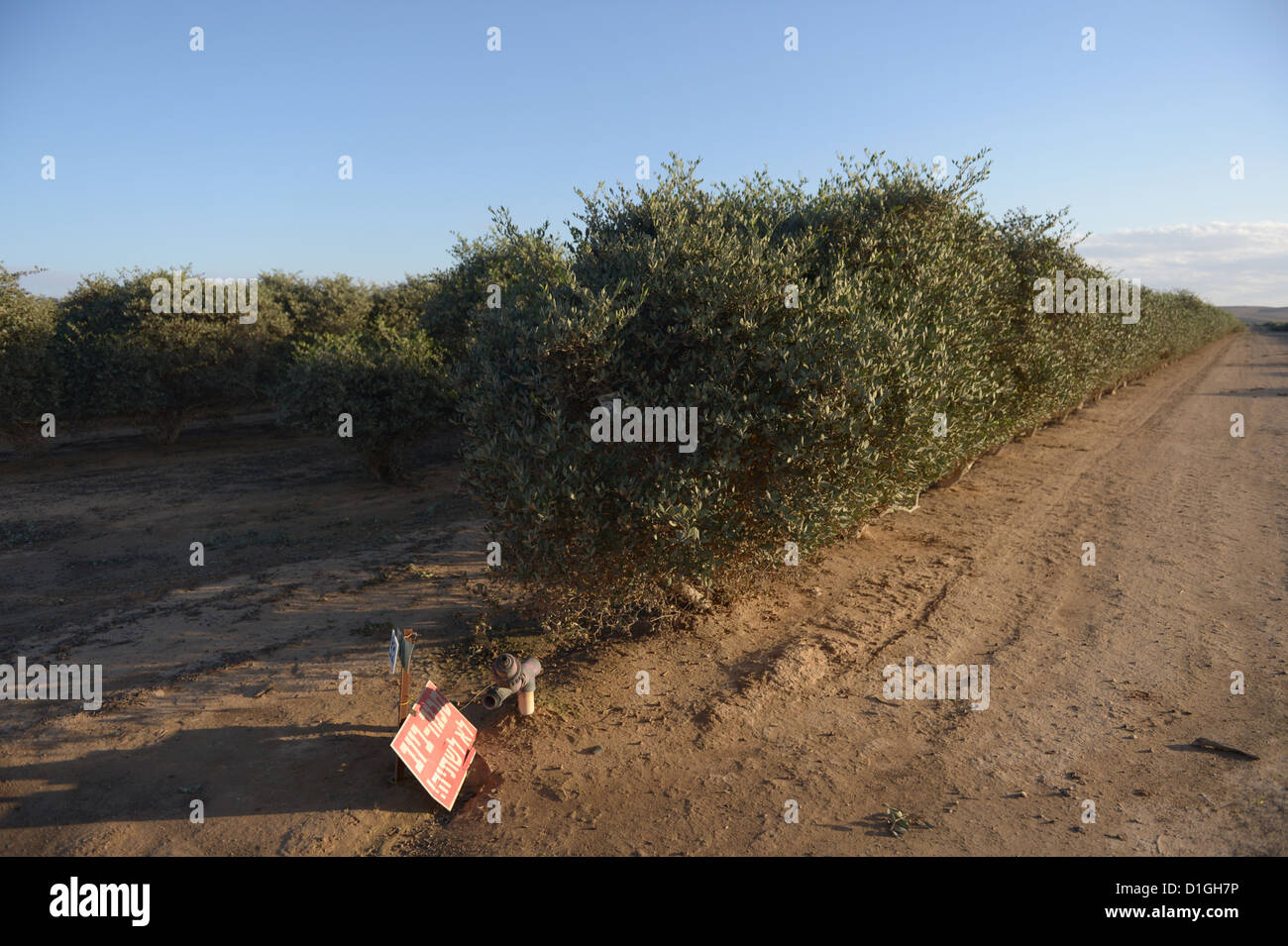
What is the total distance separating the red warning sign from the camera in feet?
19.1

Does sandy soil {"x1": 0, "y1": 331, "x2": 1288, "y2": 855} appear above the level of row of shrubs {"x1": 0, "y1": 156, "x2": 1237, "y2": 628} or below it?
below

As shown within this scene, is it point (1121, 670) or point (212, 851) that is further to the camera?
point (1121, 670)

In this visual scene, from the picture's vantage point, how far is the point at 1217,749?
6.66 meters

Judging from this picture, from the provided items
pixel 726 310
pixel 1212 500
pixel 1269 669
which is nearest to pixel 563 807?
pixel 726 310

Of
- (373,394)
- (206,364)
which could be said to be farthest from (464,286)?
(206,364)

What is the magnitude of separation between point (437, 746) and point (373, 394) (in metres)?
13.6

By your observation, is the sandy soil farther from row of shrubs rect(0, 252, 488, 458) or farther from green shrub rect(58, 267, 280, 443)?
green shrub rect(58, 267, 280, 443)

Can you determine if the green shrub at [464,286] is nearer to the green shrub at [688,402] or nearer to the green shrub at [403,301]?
the green shrub at [688,402]

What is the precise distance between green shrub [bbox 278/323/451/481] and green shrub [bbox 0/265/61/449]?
24.9 ft

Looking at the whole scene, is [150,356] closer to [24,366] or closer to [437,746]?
[24,366]

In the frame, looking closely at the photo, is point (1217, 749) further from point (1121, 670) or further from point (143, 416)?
point (143, 416)

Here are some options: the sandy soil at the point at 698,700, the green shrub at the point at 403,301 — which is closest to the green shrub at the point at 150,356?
the green shrub at the point at 403,301

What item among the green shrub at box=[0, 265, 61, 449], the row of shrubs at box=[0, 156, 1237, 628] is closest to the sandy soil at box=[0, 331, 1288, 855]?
the row of shrubs at box=[0, 156, 1237, 628]
